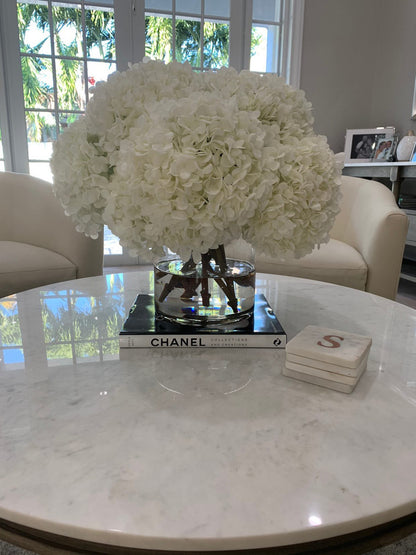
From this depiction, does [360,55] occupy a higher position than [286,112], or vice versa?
[360,55]

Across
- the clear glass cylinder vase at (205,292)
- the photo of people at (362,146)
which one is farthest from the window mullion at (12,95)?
the clear glass cylinder vase at (205,292)

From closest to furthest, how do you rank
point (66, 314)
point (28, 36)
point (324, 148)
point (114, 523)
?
point (114, 523) < point (324, 148) < point (66, 314) < point (28, 36)

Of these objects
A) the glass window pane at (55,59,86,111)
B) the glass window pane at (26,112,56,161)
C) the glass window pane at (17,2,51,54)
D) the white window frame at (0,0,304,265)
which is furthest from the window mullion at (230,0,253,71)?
the glass window pane at (26,112,56,161)

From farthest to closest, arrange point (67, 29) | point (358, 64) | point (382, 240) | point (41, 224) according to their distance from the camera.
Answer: point (358, 64) < point (67, 29) < point (41, 224) < point (382, 240)

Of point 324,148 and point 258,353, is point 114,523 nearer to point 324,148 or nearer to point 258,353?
point 258,353

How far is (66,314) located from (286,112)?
66 centimetres

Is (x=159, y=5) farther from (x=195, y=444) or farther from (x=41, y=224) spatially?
(x=195, y=444)

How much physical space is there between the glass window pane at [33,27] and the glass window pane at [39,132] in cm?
45

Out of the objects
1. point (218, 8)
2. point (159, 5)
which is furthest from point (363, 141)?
point (159, 5)

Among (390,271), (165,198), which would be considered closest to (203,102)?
(165,198)

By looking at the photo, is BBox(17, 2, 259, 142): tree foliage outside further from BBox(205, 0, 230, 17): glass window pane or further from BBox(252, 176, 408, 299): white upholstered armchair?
BBox(252, 176, 408, 299): white upholstered armchair

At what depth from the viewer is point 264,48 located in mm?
3373

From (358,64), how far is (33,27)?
2.61 m

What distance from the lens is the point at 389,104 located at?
3.45 meters
